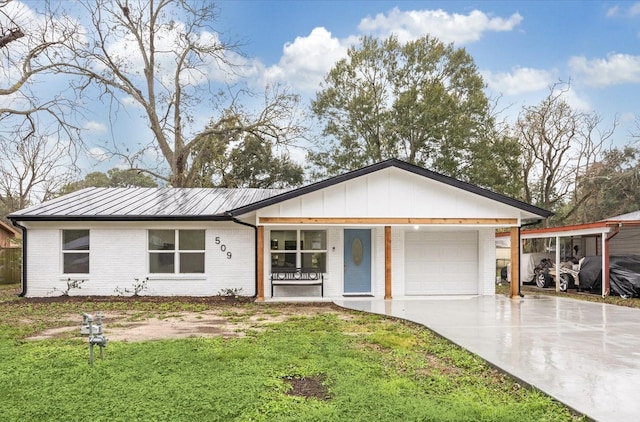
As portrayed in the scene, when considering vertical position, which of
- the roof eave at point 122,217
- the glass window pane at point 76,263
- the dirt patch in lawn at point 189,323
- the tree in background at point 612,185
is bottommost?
the dirt patch in lawn at point 189,323

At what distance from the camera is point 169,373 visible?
5.37 meters

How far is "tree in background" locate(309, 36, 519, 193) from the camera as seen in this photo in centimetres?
2752

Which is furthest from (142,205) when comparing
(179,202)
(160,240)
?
(160,240)

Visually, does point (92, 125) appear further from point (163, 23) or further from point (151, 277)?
point (163, 23)

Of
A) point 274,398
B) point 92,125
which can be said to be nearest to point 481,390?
point 274,398

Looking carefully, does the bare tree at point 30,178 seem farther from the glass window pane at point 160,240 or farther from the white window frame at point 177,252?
the white window frame at point 177,252

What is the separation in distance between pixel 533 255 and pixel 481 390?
16588mm

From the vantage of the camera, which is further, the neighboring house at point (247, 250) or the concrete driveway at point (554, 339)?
the neighboring house at point (247, 250)

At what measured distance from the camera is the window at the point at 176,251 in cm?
1365

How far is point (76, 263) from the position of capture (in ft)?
44.9

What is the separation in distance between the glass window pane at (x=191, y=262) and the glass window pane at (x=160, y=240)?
1.75ft

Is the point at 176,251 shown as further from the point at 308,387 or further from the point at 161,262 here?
the point at 308,387

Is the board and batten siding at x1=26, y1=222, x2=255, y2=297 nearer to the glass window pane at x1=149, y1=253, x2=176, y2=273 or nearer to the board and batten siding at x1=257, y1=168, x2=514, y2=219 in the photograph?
the glass window pane at x1=149, y1=253, x2=176, y2=273

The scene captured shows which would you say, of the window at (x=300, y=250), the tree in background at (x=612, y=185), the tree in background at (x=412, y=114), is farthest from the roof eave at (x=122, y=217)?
the tree in background at (x=612, y=185)
